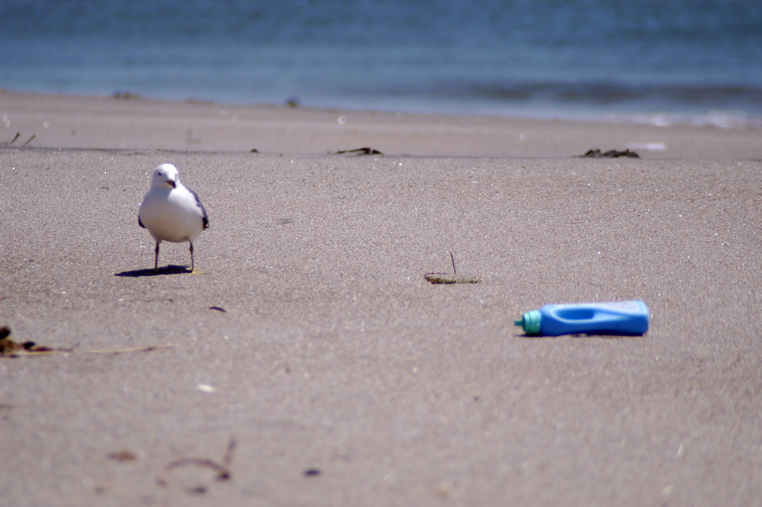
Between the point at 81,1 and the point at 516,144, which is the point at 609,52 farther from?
the point at 81,1

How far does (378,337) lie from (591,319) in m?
0.87

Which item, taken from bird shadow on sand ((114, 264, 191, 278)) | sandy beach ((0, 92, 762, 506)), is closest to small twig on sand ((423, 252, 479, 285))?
sandy beach ((0, 92, 762, 506))

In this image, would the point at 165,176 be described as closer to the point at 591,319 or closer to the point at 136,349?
the point at 136,349

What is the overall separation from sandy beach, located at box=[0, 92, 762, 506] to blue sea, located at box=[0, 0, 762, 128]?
264 inches

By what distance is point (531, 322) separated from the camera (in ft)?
9.08

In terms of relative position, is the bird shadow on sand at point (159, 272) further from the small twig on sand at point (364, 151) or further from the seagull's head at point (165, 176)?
the small twig on sand at point (364, 151)

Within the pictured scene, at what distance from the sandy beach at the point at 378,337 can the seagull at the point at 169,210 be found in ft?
0.69

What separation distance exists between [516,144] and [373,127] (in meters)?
1.88

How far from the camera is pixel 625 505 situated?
177 centimetres

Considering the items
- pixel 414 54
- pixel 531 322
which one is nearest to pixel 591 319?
pixel 531 322

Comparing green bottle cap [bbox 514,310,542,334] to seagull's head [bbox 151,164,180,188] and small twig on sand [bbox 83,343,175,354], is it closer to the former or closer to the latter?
small twig on sand [bbox 83,343,175,354]

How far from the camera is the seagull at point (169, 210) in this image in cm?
338

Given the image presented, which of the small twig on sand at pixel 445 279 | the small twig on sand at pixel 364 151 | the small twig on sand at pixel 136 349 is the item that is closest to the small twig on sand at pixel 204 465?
the small twig on sand at pixel 136 349

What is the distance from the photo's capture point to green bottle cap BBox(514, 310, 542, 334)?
2.77 meters
